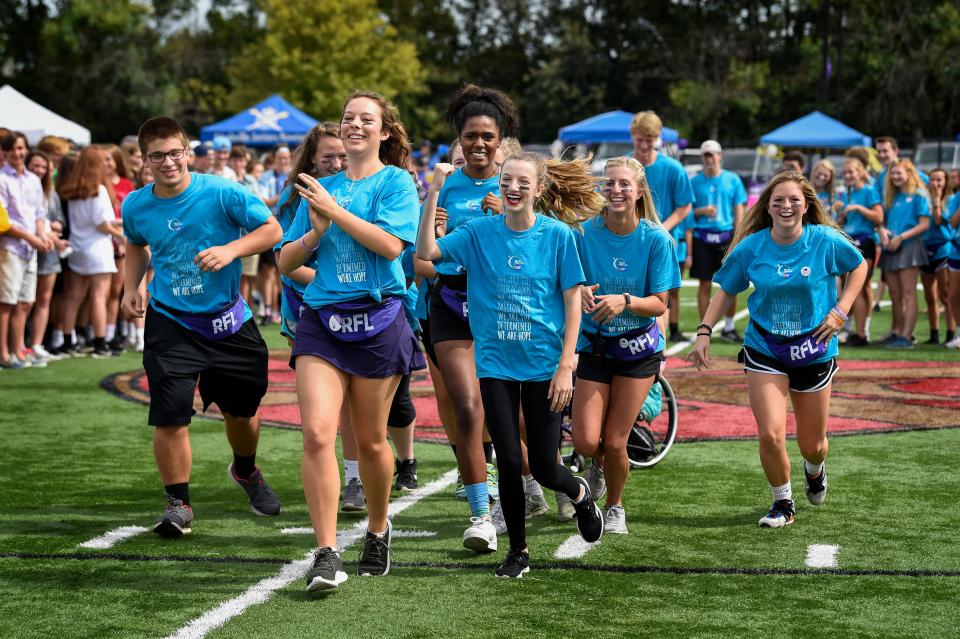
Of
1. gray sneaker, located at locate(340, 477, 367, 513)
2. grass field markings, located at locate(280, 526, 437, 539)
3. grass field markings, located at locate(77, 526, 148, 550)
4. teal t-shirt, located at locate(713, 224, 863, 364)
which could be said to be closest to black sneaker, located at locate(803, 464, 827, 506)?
teal t-shirt, located at locate(713, 224, 863, 364)

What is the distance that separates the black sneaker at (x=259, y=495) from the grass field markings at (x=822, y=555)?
2.71 m

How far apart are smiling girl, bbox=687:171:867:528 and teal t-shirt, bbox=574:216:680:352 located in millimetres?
382

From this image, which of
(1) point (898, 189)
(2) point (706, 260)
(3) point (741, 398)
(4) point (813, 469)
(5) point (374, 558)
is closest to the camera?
(5) point (374, 558)

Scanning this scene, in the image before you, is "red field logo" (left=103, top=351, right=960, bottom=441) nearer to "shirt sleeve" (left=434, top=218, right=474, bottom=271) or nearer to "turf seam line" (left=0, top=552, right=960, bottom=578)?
"turf seam line" (left=0, top=552, right=960, bottom=578)

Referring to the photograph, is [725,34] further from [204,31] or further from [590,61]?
[204,31]

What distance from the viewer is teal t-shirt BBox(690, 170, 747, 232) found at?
14492 millimetres

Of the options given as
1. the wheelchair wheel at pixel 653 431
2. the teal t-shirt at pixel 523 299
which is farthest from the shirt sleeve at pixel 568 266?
the wheelchair wheel at pixel 653 431

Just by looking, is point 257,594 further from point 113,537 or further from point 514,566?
point 113,537

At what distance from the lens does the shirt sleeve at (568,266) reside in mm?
5586

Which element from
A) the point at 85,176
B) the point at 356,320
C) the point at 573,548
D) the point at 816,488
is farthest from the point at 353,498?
the point at 85,176

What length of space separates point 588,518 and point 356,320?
1390mm

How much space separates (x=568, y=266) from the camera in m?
5.60

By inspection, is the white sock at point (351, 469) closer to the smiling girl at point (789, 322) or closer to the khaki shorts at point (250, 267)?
the smiling girl at point (789, 322)

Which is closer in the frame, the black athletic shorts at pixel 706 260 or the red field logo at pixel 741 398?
the red field logo at pixel 741 398
